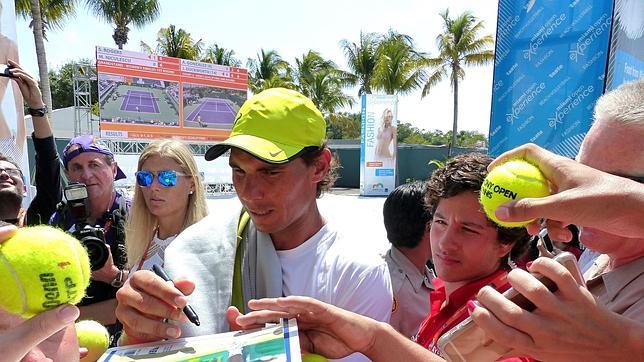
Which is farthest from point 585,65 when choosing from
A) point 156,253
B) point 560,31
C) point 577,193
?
point 156,253

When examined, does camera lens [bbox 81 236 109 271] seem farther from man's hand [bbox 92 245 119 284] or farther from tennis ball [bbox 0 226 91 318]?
tennis ball [bbox 0 226 91 318]

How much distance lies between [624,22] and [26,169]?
4.47m

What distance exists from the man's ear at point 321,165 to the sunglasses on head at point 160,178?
1.53 m

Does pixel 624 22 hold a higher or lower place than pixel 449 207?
higher

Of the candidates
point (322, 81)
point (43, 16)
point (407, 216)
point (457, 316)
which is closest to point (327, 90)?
point (322, 81)

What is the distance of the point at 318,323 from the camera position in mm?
1246

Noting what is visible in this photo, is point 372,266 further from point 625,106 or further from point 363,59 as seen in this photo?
point 363,59

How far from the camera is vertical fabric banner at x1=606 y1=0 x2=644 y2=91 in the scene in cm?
309

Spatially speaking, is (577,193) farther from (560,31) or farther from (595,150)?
(560,31)

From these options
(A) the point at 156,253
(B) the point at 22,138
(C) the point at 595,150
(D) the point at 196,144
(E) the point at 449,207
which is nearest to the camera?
(C) the point at 595,150

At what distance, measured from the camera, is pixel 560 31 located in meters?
3.36

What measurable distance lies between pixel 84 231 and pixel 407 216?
71.8 inches

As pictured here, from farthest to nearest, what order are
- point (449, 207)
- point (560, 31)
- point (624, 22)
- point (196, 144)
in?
point (196, 144) → point (560, 31) → point (624, 22) → point (449, 207)

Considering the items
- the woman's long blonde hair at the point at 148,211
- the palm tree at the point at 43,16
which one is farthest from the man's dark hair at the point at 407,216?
the palm tree at the point at 43,16
